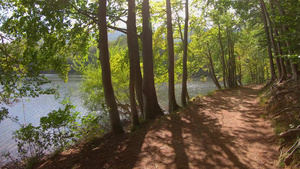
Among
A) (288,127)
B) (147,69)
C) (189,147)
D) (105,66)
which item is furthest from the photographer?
(147,69)

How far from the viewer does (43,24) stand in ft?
20.9

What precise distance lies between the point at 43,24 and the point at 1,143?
9985 millimetres

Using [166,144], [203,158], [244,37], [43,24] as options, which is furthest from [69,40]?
[244,37]

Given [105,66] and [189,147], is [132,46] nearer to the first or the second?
[105,66]

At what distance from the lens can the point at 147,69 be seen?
28.2 feet

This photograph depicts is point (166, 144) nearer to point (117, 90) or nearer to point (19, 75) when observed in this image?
point (19, 75)

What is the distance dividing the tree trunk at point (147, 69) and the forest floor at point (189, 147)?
59.8 inches

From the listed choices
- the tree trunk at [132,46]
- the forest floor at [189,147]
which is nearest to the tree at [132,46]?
the tree trunk at [132,46]

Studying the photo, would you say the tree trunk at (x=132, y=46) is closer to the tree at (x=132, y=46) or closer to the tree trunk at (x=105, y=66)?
the tree at (x=132, y=46)

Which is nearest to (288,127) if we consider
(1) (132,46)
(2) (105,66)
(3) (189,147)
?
(3) (189,147)

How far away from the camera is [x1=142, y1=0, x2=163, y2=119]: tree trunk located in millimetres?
8492

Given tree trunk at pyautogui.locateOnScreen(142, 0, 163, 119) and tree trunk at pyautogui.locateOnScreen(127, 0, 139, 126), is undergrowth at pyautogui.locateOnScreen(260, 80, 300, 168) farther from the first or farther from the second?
tree trunk at pyautogui.locateOnScreen(127, 0, 139, 126)

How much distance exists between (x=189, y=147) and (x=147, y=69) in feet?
14.9

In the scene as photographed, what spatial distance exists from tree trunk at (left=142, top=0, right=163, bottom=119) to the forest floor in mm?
1518
